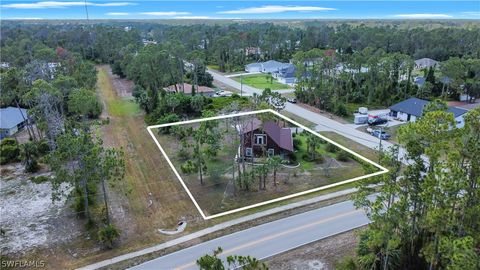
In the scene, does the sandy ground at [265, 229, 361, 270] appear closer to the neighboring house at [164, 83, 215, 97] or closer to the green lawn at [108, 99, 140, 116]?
the green lawn at [108, 99, 140, 116]

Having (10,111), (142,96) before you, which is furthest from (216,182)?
→ (10,111)

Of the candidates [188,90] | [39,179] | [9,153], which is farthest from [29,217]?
[188,90]

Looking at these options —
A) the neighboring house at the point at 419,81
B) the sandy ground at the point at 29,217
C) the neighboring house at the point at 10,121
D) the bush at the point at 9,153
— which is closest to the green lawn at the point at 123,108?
the neighboring house at the point at 10,121

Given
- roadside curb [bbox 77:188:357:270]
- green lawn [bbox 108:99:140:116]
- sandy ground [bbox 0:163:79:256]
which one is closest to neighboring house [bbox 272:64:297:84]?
green lawn [bbox 108:99:140:116]

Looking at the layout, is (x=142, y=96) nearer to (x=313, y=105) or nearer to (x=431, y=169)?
(x=313, y=105)

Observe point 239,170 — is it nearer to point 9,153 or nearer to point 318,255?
point 318,255

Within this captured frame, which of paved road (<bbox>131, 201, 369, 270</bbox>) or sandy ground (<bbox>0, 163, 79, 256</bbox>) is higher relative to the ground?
paved road (<bbox>131, 201, 369, 270</bbox>)
